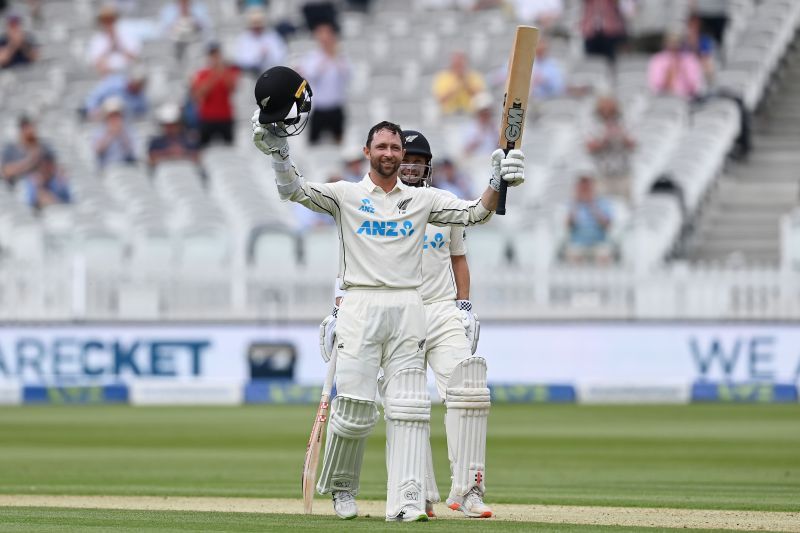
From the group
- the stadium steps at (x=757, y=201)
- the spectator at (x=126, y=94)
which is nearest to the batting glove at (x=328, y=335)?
the stadium steps at (x=757, y=201)

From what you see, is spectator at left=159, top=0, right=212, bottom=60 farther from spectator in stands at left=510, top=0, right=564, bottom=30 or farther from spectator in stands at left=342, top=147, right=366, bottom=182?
spectator in stands at left=342, top=147, right=366, bottom=182

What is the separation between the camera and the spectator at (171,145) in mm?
20172

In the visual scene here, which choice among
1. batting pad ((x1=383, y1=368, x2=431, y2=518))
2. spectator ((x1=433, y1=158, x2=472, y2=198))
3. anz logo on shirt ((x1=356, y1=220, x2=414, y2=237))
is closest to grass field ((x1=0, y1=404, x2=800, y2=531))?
batting pad ((x1=383, y1=368, x2=431, y2=518))

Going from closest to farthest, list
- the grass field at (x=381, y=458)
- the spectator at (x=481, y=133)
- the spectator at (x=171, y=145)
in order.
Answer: the grass field at (x=381, y=458), the spectator at (x=481, y=133), the spectator at (x=171, y=145)

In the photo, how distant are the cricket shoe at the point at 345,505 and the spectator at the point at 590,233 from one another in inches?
389

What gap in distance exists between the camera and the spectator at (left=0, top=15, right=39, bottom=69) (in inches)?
949

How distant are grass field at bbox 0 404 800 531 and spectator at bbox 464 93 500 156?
358 centimetres

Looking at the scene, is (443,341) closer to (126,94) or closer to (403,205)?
(403,205)

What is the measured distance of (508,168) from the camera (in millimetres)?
6875

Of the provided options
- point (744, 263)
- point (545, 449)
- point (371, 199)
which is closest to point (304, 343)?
point (744, 263)

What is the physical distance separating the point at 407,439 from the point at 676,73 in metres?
13.7

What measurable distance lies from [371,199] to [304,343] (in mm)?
10149

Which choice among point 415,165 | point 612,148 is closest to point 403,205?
point 415,165

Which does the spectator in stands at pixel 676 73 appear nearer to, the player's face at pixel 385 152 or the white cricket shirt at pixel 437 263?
the white cricket shirt at pixel 437 263
